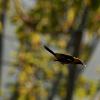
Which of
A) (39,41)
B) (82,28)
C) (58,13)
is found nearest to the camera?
(82,28)

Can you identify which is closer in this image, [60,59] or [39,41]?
[60,59]

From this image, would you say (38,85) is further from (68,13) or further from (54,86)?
(68,13)

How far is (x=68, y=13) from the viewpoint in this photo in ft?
18.0

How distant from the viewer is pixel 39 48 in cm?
615

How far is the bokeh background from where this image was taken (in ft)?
16.5

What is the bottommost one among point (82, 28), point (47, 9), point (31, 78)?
point (82, 28)

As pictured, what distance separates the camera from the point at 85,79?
259 inches

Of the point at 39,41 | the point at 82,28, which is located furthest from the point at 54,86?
the point at 82,28

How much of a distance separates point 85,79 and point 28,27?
1.42 m

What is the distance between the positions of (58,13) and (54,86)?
885 mm

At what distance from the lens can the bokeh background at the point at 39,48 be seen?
503 cm

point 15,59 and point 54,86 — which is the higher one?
point 15,59

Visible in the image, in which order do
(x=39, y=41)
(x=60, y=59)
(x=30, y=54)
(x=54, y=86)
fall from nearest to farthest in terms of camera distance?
(x=60, y=59) < (x=54, y=86) < (x=30, y=54) < (x=39, y=41)

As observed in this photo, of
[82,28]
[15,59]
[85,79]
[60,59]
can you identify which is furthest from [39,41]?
[60,59]
